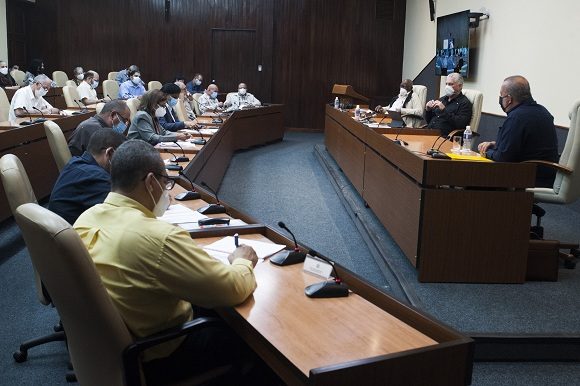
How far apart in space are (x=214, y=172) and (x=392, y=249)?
2756mm

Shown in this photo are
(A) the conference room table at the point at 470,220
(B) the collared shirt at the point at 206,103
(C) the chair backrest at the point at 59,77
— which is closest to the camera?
(A) the conference room table at the point at 470,220

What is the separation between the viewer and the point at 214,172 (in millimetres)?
6578

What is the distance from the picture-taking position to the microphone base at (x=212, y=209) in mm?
3004

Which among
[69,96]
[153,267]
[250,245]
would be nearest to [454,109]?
[250,245]

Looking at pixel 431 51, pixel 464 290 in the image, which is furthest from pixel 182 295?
pixel 431 51

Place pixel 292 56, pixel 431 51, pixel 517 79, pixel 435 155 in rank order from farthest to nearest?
pixel 292 56
pixel 431 51
pixel 517 79
pixel 435 155

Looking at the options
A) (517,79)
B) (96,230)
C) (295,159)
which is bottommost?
(295,159)

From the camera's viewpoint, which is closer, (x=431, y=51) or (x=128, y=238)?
(x=128, y=238)

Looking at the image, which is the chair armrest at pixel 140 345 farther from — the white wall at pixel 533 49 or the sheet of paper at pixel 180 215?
the white wall at pixel 533 49

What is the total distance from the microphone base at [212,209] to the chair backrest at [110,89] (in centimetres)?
906

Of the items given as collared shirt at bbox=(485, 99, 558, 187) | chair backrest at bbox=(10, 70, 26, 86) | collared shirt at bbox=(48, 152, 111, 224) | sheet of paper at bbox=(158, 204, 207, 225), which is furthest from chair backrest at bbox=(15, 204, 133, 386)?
chair backrest at bbox=(10, 70, 26, 86)

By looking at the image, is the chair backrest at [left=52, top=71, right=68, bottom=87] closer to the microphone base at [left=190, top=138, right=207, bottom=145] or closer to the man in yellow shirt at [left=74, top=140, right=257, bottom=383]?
the microphone base at [left=190, top=138, right=207, bottom=145]

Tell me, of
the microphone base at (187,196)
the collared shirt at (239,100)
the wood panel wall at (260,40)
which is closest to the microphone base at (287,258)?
the microphone base at (187,196)

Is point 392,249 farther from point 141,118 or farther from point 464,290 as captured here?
point 141,118
